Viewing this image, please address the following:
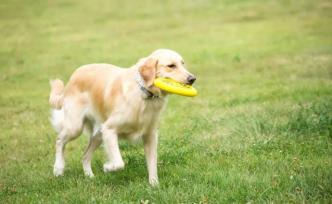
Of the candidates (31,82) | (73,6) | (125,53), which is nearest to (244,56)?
(125,53)

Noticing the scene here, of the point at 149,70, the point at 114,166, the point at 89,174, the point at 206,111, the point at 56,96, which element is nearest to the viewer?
the point at 149,70

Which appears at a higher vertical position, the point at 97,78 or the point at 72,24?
the point at 97,78

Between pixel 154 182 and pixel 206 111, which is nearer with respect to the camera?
pixel 154 182

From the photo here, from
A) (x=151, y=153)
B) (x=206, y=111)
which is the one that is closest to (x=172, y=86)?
(x=151, y=153)

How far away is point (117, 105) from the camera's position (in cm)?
684

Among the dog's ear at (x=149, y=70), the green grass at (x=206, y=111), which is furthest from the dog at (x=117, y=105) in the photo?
the green grass at (x=206, y=111)

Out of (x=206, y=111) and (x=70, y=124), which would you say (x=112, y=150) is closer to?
(x=70, y=124)

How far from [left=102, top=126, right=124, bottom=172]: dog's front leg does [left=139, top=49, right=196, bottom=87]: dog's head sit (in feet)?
2.61

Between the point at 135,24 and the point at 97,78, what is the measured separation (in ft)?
67.9

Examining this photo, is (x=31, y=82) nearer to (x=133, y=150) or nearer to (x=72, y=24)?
(x=133, y=150)

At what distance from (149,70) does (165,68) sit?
204 millimetres

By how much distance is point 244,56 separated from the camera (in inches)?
716

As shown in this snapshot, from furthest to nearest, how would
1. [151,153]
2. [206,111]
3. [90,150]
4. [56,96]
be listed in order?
[206,111] → [56,96] → [90,150] → [151,153]

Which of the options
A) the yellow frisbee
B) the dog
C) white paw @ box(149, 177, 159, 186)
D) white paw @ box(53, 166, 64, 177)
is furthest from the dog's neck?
white paw @ box(53, 166, 64, 177)
